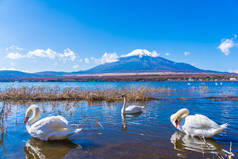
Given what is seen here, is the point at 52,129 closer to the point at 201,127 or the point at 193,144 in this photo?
the point at 193,144

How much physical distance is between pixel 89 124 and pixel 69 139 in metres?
2.32

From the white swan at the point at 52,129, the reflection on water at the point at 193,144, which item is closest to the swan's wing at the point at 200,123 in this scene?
the reflection on water at the point at 193,144

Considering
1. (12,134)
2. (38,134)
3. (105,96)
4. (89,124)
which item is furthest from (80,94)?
(38,134)

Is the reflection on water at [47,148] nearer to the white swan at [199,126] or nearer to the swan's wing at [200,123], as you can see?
the white swan at [199,126]

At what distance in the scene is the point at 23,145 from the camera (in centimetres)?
700

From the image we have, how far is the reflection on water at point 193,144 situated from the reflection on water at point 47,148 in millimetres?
3892

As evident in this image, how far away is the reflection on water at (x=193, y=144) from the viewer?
6.51 m

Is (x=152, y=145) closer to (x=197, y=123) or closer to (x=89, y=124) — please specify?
(x=197, y=123)

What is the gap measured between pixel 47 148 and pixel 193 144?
5599mm

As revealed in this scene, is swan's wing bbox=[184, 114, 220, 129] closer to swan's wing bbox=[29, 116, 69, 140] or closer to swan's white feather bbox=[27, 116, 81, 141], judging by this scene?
swan's white feather bbox=[27, 116, 81, 141]

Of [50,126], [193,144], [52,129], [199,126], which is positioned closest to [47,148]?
[52,129]

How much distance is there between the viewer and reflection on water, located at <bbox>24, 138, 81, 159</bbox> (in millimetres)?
6191

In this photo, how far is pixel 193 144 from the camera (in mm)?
7074

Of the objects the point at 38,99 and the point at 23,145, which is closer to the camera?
the point at 23,145
